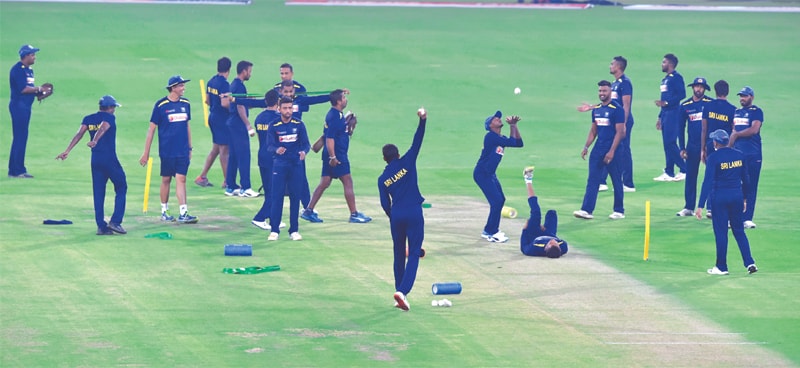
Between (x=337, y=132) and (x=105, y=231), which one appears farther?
(x=337, y=132)

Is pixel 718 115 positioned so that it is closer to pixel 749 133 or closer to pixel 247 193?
pixel 749 133

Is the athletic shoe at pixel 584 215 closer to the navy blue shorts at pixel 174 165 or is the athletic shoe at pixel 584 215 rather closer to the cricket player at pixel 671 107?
the cricket player at pixel 671 107

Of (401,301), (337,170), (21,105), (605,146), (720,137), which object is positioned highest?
(720,137)

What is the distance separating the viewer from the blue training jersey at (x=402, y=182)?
18266 millimetres

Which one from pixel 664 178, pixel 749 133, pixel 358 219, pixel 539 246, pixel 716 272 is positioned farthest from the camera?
pixel 664 178

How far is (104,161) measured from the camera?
888 inches

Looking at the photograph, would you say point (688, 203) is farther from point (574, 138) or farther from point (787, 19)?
point (787, 19)

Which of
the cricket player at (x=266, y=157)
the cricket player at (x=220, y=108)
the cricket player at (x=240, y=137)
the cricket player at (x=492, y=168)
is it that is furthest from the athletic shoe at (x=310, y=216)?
the cricket player at (x=492, y=168)

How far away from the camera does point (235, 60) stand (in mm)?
42188

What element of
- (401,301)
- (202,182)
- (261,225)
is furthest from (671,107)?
(401,301)

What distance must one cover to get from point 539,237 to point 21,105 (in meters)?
12.0

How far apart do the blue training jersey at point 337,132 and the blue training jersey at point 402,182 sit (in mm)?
5453

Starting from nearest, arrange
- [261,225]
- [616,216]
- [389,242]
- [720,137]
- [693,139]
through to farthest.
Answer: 1. [720,137]
2. [389,242]
3. [261,225]
4. [616,216]
5. [693,139]

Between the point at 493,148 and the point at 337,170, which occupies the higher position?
the point at 493,148
